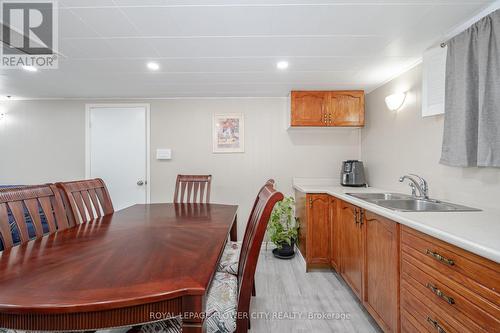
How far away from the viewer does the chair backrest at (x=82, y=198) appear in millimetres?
1647

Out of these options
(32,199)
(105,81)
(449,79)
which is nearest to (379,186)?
(449,79)

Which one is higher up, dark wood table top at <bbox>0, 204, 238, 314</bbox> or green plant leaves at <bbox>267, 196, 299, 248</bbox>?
dark wood table top at <bbox>0, 204, 238, 314</bbox>

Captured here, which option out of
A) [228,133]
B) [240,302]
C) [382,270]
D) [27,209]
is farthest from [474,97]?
[27,209]

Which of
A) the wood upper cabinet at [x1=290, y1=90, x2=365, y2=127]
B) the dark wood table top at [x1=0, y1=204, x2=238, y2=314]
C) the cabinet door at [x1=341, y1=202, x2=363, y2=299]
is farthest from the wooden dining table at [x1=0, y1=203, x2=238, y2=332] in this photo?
the wood upper cabinet at [x1=290, y1=90, x2=365, y2=127]

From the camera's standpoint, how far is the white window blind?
175 cm

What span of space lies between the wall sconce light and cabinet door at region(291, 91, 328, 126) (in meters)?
0.74

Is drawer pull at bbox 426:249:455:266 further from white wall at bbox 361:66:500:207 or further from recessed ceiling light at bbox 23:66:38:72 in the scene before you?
Result: recessed ceiling light at bbox 23:66:38:72

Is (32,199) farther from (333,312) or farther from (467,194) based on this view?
(467,194)

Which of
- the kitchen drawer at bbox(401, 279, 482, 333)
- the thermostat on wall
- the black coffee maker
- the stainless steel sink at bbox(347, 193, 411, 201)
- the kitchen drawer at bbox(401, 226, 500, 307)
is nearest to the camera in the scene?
the kitchen drawer at bbox(401, 226, 500, 307)

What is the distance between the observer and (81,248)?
1.13m

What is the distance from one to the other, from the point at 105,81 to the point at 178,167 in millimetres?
1380

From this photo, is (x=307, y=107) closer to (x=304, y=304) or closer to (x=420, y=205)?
(x=420, y=205)

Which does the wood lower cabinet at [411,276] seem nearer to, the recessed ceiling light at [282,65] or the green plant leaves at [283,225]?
the green plant leaves at [283,225]

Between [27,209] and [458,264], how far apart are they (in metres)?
2.22
